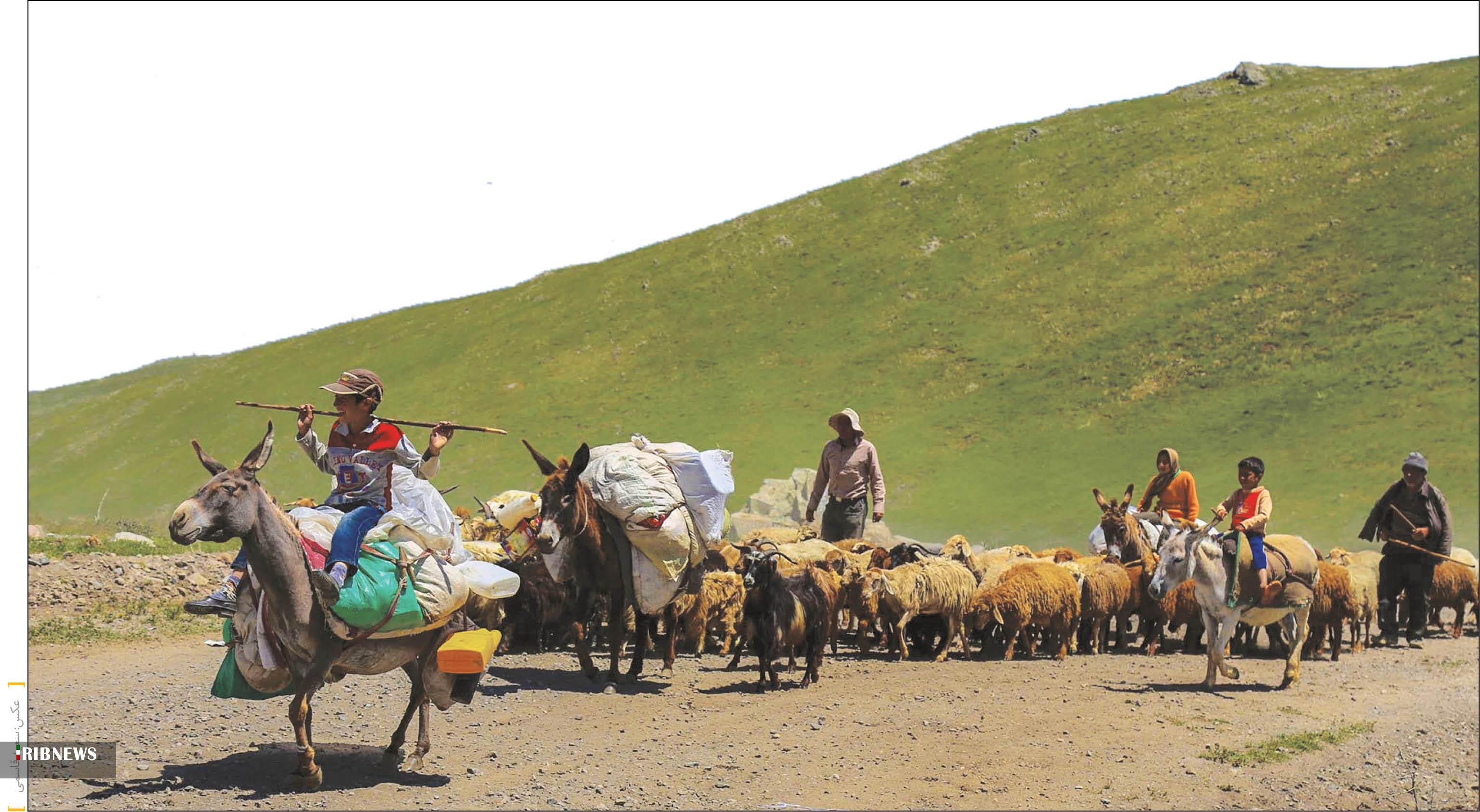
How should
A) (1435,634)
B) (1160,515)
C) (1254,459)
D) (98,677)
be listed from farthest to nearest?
1. (1435,634)
2. (1160,515)
3. (1254,459)
4. (98,677)

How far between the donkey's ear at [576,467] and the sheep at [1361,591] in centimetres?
1123

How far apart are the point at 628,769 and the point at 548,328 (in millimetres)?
62208

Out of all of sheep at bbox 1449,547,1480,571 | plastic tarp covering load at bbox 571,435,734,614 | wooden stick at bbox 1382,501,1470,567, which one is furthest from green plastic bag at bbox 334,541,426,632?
sheep at bbox 1449,547,1480,571

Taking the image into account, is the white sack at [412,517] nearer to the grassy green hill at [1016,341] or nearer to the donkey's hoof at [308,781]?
the donkey's hoof at [308,781]

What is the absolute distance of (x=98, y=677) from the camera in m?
12.4

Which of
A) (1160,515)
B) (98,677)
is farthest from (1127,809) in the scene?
(98,677)

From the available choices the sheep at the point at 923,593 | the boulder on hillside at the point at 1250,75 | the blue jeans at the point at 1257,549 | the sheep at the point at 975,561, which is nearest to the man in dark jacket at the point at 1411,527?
the blue jeans at the point at 1257,549

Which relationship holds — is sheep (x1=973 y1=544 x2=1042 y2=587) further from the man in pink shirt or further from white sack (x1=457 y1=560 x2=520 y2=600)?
white sack (x1=457 y1=560 x2=520 y2=600)

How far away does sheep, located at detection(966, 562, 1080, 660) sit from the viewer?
51.2 feet

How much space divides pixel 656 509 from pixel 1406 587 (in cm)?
1247

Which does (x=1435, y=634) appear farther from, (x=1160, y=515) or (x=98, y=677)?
(x=98, y=677)

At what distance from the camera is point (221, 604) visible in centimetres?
Result: 816

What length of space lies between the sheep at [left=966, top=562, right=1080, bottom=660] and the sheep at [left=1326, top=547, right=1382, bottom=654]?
4.49 m

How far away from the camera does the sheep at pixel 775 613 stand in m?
12.9
